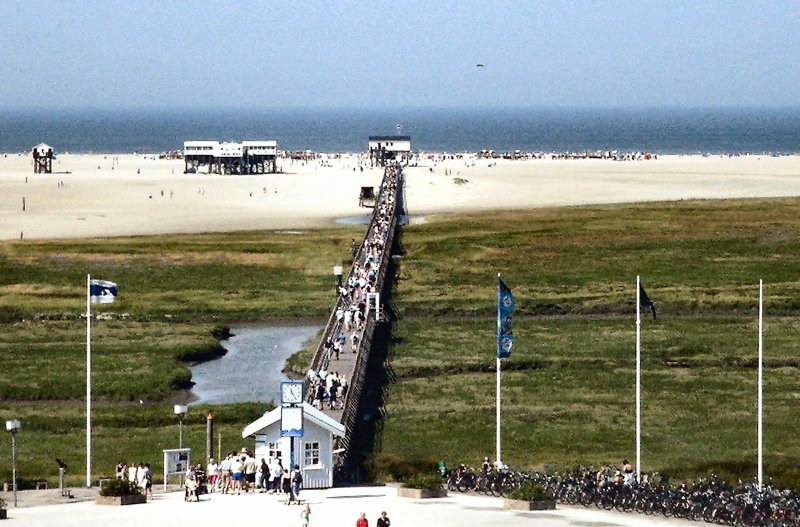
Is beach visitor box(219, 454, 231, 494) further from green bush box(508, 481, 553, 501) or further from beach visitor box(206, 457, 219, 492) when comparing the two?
green bush box(508, 481, 553, 501)

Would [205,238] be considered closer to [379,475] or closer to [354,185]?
[354,185]

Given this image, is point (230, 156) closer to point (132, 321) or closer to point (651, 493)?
point (132, 321)

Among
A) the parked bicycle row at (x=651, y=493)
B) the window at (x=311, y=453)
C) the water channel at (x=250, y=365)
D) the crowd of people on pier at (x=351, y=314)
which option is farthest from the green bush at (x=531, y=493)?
the water channel at (x=250, y=365)

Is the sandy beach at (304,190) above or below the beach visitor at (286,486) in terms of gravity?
above

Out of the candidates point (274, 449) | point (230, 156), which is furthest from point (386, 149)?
point (274, 449)

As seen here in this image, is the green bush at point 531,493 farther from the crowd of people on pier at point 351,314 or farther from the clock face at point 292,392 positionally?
the crowd of people on pier at point 351,314

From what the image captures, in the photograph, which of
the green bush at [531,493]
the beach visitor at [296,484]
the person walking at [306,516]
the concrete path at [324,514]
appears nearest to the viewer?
the person walking at [306,516]
